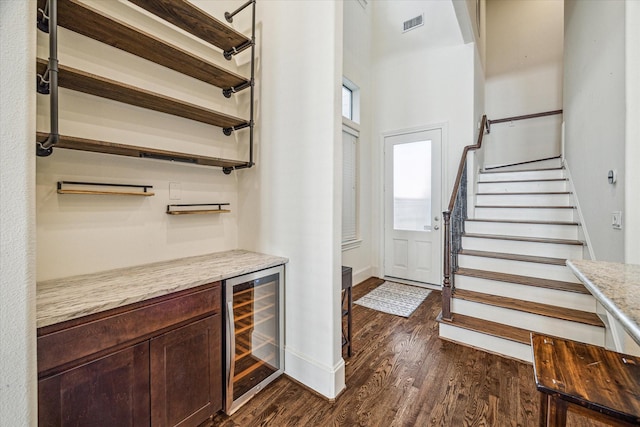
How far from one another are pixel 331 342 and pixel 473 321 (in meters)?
1.56

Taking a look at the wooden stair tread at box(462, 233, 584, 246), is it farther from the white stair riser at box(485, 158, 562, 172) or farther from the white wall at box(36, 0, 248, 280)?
the white wall at box(36, 0, 248, 280)

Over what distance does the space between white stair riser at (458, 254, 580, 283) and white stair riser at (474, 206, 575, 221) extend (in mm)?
936

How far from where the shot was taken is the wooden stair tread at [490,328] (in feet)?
7.57

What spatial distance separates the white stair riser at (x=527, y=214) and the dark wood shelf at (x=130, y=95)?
335 centimetres

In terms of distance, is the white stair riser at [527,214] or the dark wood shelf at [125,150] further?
the white stair riser at [527,214]

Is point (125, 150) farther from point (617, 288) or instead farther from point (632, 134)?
point (632, 134)

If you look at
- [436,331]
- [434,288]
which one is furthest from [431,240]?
[436,331]

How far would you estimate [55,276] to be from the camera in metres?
1.47

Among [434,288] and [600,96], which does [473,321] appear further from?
[600,96]

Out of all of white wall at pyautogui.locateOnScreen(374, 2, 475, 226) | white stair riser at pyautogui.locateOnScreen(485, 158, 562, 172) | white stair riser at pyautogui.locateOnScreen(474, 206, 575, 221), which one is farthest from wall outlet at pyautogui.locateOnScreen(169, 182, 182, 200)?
white stair riser at pyautogui.locateOnScreen(485, 158, 562, 172)

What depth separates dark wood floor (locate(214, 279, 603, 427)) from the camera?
1646 millimetres

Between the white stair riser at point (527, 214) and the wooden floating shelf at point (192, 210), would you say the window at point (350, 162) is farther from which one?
the wooden floating shelf at point (192, 210)

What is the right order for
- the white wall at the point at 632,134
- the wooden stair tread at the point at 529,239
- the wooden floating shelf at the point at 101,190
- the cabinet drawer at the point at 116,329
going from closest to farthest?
the cabinet drawer at the point at 116,329 → the wooden floating shelf at the point at 101,190 → the white wall at the point at 632,134 → the wooden stair tread at the point at 529,239

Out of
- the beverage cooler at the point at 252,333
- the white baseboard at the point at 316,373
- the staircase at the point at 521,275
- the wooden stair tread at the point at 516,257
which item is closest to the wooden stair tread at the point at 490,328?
the staircase at the point at 521,275
